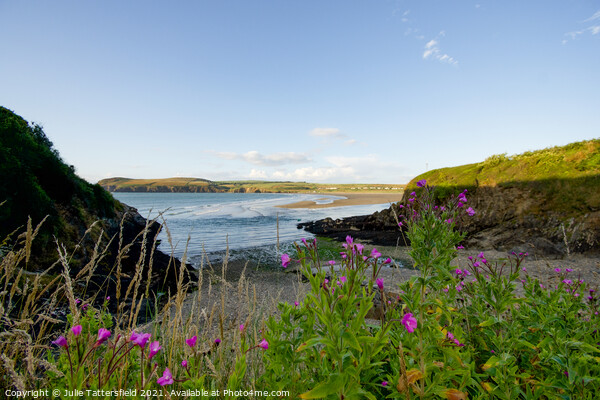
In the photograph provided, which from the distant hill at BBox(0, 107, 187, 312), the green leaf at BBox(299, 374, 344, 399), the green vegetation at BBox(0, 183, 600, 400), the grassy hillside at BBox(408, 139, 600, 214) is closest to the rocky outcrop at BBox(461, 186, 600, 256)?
the grassy hillside at BBox(408, 139, 600, 214)

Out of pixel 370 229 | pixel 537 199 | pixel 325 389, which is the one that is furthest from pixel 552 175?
pixel 325 389

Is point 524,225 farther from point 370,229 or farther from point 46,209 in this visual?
point 46,209

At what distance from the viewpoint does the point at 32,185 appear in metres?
11.5

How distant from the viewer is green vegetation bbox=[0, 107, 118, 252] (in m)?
10.6

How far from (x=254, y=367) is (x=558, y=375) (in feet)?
7.10

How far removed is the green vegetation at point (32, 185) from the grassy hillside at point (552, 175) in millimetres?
23176

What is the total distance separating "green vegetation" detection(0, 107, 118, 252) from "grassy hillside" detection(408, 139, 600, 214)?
23.2 metres

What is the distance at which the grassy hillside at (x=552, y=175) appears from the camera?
14.3 m

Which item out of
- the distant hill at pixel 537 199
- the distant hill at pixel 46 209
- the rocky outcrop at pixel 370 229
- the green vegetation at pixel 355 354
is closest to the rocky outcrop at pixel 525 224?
the distant hill at pixel 537 199

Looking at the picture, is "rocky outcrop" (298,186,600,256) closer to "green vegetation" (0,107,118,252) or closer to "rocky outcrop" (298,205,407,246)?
"rocky outcrop" (298,205,407,246)

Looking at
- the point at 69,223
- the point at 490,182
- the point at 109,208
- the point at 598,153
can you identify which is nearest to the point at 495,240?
the point at 490,182

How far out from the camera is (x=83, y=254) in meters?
12.6

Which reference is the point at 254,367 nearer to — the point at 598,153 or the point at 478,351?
the point at 478,351

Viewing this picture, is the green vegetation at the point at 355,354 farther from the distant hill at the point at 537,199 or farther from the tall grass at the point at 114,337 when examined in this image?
the distant hill at the point at 537,199
